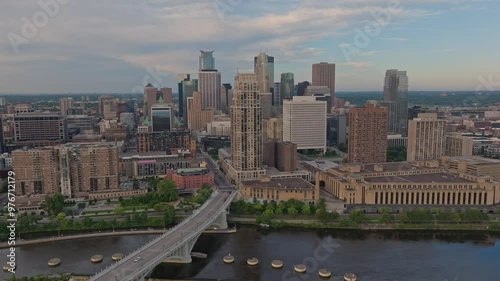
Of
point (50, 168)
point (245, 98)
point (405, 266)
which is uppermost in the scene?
point (245, 98)

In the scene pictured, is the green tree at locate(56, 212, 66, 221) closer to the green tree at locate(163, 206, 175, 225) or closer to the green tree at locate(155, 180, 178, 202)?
the green tree at locate(163, 206, 175, 225)

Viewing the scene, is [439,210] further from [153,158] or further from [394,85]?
[394,85]

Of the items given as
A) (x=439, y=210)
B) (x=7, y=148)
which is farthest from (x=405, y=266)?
(x=7, y=148)

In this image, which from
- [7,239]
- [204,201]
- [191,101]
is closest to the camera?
[7,239]

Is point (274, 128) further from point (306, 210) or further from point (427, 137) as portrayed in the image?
point (306, 210)

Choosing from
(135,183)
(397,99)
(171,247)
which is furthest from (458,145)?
(171,247)

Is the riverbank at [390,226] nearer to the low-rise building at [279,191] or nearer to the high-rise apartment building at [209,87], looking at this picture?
the low-rise building at [279,191]

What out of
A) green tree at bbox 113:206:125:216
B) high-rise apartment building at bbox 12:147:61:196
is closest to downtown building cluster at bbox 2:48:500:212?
high-rise apartment building at bbox 12:147:61:196
